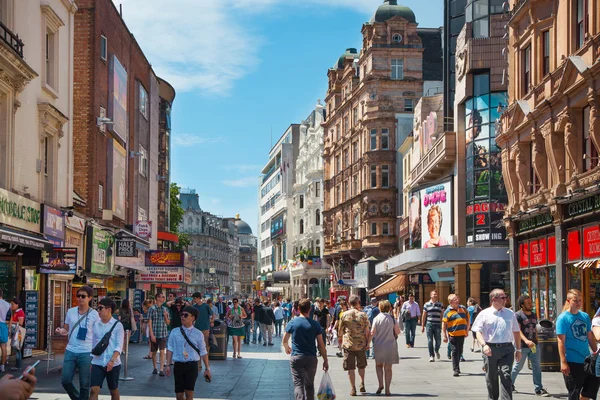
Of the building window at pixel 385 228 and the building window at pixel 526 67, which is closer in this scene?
the building window at pixel 526 67

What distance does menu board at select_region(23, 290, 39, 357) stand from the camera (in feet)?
70.7

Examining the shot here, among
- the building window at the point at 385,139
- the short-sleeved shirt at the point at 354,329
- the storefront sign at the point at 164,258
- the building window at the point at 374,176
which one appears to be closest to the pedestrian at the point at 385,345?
the short-sleeved shirt at the point at 354,329

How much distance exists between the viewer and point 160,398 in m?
15.0

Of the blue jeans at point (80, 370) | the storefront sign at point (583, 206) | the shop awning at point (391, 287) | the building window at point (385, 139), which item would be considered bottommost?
the blue jeans at point (80, 370)

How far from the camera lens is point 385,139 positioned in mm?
68250

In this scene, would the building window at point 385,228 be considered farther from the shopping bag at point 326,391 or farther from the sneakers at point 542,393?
the shopping bag at point 326,391

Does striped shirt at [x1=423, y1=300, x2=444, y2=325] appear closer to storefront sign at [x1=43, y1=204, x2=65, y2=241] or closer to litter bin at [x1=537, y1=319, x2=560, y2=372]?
litter bin at [x1=537, y1=319, x2=560, y2=372]

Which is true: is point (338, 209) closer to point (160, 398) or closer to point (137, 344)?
point (137, 344)

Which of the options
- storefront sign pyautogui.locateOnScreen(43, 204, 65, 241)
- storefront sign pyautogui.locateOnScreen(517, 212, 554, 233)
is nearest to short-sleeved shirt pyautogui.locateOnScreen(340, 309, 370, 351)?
storefront sign pyautogui.locateOnScreen(43, 204, 65, 241)

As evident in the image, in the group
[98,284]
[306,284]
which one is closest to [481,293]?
[98,284]

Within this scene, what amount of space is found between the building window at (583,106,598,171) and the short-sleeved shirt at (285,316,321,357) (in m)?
14.1

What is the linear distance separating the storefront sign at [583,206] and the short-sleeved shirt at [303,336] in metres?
13.2

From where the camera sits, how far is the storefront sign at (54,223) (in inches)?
943

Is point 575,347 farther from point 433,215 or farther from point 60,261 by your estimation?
point 433,215
